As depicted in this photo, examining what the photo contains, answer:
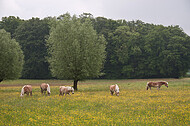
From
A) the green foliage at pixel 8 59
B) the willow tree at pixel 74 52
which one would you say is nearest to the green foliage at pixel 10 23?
the green foliage at pixel 8 59

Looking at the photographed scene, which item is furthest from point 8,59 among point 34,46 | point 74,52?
point 34,46

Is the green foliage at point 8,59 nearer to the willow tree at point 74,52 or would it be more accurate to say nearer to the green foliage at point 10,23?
the willow tree at point 74,52

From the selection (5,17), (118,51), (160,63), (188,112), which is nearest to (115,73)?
(118,51)

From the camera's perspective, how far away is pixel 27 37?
257 ft

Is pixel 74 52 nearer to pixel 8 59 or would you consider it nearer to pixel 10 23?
pixel 8 59

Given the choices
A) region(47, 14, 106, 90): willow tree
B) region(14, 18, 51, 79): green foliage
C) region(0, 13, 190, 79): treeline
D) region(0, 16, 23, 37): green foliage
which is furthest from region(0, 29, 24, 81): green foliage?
region(0, 16, 23, 37): green foliage

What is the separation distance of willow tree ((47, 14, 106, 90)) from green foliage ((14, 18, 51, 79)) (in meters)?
39.7

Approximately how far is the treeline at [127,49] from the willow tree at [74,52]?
3815cm

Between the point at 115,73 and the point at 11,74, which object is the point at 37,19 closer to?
the point at 115,73

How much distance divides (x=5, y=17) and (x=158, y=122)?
8116 cm

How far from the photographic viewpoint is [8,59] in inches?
1497

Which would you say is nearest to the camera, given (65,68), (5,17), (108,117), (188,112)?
(108,117)

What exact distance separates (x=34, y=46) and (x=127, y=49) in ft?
104

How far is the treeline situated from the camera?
75938 mm
